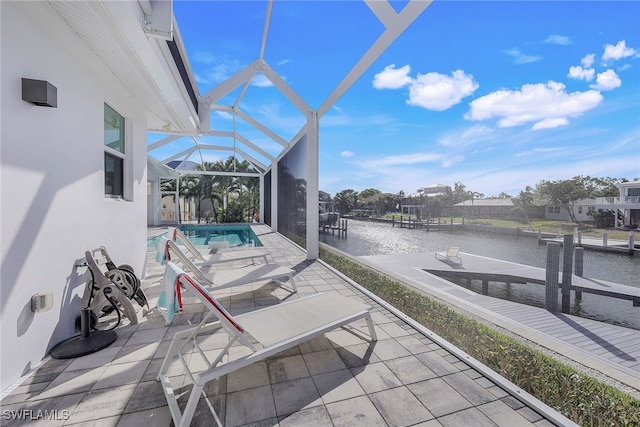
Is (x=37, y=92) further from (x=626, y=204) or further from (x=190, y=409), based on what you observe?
(x=626, y=204)

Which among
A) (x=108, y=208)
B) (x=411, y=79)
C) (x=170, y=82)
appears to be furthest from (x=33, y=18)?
(x=411, y=79)

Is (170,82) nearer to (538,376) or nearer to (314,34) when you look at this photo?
(314,34)

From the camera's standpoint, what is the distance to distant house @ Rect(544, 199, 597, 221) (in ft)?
12.0

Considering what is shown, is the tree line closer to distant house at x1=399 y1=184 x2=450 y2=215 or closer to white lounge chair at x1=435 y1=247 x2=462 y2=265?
distant house at x1=399 y1=184 x2=450 y2=215

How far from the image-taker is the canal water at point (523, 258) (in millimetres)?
3746

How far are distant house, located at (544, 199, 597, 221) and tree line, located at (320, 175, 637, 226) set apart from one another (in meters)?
0.04

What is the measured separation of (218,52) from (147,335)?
25.2 ft

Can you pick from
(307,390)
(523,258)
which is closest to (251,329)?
(307,390)

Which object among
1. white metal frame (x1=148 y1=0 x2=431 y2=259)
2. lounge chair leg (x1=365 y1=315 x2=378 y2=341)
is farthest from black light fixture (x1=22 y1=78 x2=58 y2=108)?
white metal frame (x1=148 y1=0 x2=431 y2=259)

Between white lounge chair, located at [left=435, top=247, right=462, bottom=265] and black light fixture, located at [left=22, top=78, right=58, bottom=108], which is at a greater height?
black light fixture, located at [left=22, top=78, right=58, bottom=108]

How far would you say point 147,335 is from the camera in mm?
3227

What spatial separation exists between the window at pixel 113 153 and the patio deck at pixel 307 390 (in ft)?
8.01

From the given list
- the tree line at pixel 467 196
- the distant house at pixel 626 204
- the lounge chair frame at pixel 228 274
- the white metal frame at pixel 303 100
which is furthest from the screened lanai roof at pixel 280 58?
the lounge chair frame at pixel 228 274

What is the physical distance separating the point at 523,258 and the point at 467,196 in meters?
1.58
